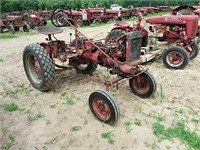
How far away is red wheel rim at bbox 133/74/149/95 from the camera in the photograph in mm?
4480

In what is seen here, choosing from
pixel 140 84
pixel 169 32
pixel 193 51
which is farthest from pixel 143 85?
pixel 169 32

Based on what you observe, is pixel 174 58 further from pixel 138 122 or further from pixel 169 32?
pixel 138 122

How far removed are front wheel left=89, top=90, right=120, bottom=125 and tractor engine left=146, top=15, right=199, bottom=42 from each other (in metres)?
4.16

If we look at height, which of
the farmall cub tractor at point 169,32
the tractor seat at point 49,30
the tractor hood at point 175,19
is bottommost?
the farmall cub tractor at point 169,32

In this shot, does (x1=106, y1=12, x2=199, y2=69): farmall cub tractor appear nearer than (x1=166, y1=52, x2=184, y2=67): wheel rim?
No

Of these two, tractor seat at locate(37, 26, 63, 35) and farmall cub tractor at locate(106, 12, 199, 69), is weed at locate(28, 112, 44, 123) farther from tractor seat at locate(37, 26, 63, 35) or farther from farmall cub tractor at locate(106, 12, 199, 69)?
farmall cub tractor at locate(106, 12, 199, 69)

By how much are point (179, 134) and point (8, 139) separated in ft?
7.87

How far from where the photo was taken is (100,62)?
4.59 m

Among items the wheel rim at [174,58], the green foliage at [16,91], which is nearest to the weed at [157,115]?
the green foliage at [16,91]

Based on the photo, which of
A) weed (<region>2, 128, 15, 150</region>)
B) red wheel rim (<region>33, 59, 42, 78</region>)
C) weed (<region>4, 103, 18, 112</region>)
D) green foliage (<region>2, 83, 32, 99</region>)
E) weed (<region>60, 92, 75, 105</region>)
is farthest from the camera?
green foliage (<region>2, 83, 32, 99</region>)

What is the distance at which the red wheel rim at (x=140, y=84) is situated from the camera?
4.48 metres

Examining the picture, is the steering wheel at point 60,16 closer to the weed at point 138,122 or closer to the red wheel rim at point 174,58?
the weed at point 138,122

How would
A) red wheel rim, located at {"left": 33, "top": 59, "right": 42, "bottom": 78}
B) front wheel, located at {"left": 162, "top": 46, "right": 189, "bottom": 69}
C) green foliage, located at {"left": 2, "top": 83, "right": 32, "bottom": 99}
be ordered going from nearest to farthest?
red wheel rim, located at {"left": 33, "top": 59, "right": 42, "bottom": 78} < green foliage, located at {"left": 2, "top": 83, "right": 32, "bottom": 99} < front wheel, located at {"left": 162, "top": 46, "right": 189, "bottom": 69}

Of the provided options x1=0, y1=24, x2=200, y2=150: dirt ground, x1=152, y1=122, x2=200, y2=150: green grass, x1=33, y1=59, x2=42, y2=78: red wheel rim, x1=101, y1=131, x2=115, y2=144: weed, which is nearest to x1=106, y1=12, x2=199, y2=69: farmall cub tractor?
x1=0, y1=24, x2=200, y2=150: dirt ground
